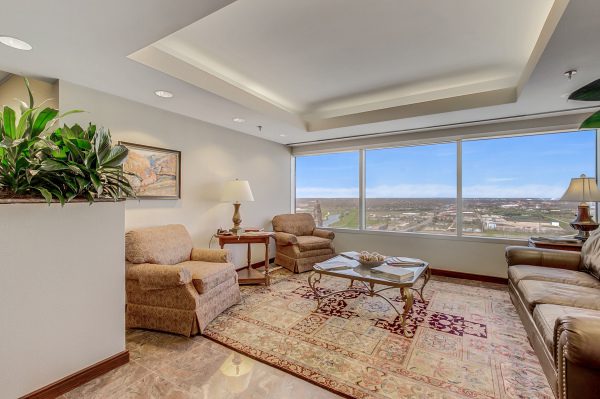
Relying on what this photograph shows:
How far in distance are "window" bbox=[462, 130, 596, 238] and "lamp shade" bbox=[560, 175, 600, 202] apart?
0.68 m

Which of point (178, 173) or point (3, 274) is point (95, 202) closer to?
point (3, 274)

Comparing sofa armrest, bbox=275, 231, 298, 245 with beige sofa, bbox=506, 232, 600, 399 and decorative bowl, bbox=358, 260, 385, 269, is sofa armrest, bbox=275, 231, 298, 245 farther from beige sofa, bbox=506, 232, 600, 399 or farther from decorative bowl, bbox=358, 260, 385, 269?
beige sofa, bbox=506, 232, 600, 399

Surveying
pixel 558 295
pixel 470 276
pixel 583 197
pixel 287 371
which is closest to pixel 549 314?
pixel 558 295

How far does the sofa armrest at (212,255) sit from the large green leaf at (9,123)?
1.96 m

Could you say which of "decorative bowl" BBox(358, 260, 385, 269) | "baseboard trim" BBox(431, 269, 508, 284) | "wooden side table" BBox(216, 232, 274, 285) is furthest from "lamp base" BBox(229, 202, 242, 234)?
"baseboard trim" BBox(431, 269, 508, 284)

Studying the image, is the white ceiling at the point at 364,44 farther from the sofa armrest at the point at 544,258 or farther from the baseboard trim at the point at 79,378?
the baseboard trim at the point at 79,378

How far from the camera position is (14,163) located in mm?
1593

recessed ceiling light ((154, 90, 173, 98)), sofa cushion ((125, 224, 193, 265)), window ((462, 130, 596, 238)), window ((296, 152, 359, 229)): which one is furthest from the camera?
window ((296, 152, 359, 229))

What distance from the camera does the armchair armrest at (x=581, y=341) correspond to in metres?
1.21

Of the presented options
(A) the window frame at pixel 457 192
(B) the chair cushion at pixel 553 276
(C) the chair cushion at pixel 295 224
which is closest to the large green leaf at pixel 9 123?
(C) the chair cushion at pixel 295 224

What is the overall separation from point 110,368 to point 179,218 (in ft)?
6.24

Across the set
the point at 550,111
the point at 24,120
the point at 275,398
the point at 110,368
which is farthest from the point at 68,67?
the point at 550,111

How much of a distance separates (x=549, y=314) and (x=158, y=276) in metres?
2.92

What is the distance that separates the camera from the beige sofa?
125cm
